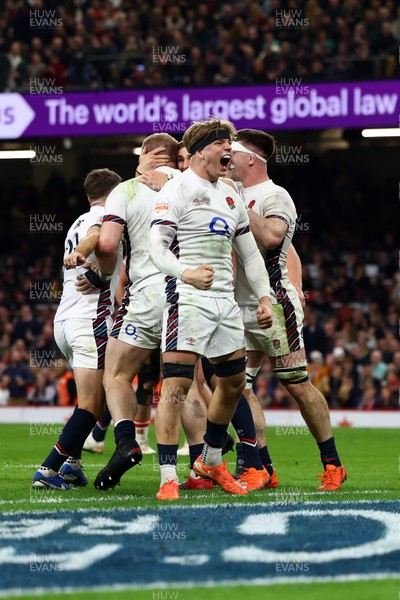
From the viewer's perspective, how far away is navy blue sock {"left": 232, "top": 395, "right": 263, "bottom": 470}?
6902 millimetres

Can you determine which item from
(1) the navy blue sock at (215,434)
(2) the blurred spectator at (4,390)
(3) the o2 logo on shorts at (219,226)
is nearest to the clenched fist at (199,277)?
(3) the o2 logo on shorts at (219,226)

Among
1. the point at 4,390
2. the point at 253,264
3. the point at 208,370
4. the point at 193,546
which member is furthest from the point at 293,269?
the point at 4,390

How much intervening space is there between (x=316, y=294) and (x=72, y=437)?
14214mm

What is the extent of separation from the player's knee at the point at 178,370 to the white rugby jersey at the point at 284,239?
3.64ft

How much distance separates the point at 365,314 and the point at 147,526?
50.8 feet

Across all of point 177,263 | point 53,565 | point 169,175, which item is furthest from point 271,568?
point 169,175

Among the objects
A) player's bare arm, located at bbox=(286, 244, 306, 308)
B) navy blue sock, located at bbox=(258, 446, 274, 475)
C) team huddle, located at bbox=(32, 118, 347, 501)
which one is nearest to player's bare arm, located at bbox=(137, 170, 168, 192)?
team huddle, located at bbox=(32, 118, 347, 501)

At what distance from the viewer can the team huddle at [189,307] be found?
19.9 ft

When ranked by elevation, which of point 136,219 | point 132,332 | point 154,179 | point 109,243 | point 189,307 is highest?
point 154,179

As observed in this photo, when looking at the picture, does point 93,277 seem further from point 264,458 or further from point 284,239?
point 264,458

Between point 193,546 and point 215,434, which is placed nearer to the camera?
point 193,546

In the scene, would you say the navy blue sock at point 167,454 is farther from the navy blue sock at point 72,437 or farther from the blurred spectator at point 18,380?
the blurred spectator at point 18,380

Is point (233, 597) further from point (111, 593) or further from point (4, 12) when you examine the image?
point (4, 12)

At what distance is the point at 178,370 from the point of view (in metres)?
6.03
